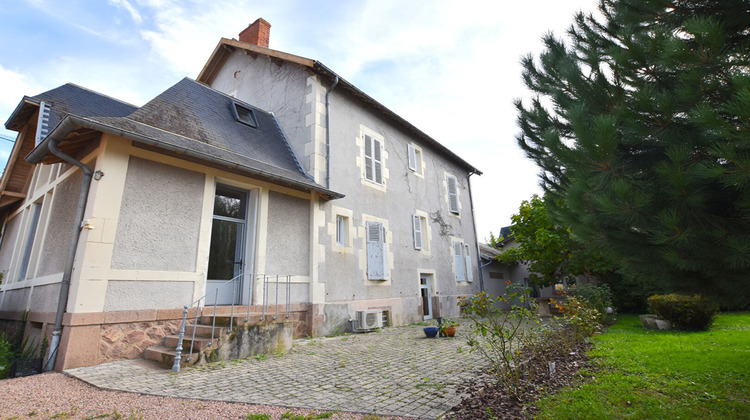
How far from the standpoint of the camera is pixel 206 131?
7.08 metres

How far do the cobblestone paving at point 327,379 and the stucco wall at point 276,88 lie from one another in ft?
16.1

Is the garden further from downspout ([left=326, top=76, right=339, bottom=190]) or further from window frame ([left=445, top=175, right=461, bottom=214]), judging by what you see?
window frame ([left=445, top=175, right=461, bottom=214])

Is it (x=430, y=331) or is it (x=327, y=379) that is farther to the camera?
(x=430, y=331)

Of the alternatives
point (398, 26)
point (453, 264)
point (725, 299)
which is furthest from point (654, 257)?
point (453, 264)

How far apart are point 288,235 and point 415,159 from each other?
6.49 meters

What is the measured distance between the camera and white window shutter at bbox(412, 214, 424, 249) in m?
11.4

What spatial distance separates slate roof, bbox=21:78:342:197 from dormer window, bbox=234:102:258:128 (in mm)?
96

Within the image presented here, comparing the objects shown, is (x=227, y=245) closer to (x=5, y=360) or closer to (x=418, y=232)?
(x=5, y=360)

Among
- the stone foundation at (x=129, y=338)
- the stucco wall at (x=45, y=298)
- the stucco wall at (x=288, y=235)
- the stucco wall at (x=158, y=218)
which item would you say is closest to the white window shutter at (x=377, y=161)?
the stucco wall at (x=288, y=235)

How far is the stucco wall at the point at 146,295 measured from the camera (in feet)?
16.3

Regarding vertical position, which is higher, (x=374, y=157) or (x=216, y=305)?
(x=374, y=157)

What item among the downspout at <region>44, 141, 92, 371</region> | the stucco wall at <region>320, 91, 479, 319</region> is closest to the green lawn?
the stucco wall at <region>320, 91, 479, 319</region>

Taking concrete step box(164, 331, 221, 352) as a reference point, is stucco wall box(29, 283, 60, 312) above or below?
above

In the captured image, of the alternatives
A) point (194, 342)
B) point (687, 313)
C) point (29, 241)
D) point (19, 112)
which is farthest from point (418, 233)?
point (19, 112)
